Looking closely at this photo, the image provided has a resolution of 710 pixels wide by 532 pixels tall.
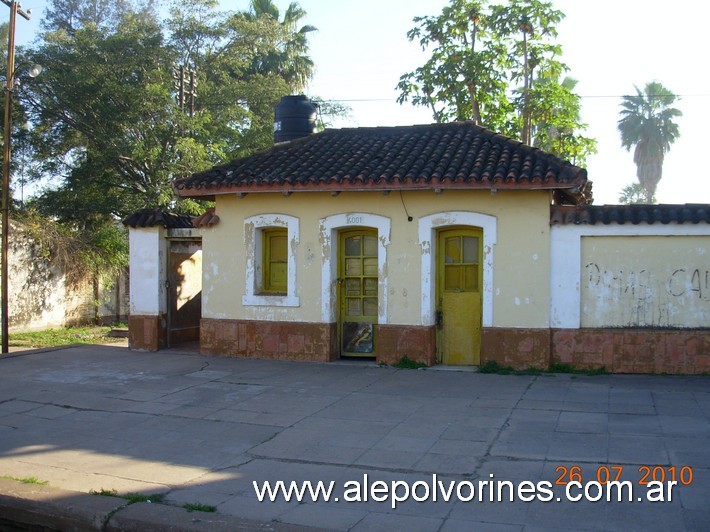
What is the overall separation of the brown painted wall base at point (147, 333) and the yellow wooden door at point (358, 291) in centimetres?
394

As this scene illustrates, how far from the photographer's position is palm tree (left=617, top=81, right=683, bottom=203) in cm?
4622

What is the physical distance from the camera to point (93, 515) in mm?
6133

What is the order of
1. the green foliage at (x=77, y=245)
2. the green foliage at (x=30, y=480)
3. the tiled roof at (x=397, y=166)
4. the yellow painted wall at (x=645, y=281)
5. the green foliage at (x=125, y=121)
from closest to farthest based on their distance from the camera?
the green foliage at (x=30, y=480) → the yellow painted wall at (x=645, y=281) → the tiled roof at (x=397, y=166) → the green foliage at (x=77, y=245) → the green foliage at (x=125, y=121)

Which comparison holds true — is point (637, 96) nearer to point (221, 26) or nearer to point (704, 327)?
point (221, 26)

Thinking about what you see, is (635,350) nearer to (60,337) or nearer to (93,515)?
(93,515)

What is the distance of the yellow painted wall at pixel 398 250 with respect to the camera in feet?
39.5

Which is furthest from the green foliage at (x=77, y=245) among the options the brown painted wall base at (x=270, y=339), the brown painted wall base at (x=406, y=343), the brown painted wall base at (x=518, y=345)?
the brown painted wall base at (x=406, y=343)

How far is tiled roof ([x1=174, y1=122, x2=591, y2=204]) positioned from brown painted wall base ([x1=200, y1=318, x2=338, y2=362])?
8.12 feet

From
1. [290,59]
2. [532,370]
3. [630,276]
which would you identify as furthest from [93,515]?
[290,59]

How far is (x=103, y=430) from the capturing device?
8.73 metres

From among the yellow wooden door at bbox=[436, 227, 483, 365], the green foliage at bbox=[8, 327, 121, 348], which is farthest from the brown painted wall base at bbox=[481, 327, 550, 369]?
the green foliage at bbox=[8, 327, 121, 348]

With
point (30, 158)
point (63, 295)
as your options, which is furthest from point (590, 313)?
point (30, 158)

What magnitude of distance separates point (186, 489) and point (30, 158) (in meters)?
18.8

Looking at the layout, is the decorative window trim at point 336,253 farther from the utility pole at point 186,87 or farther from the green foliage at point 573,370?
the utility pole at point 186,87
